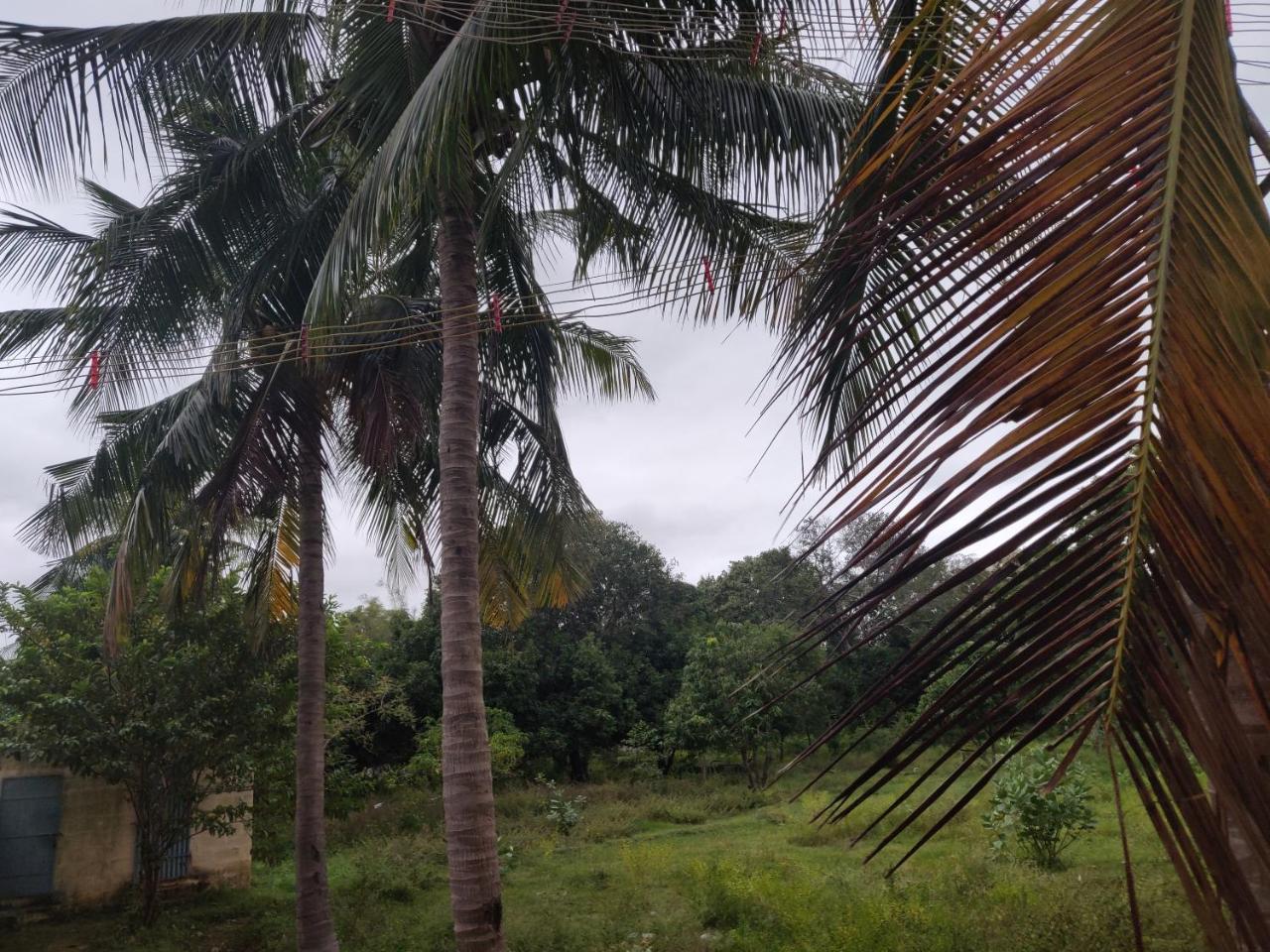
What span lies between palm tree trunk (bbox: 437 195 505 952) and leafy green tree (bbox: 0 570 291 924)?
5085 millimetres

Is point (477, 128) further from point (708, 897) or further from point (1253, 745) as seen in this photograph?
point (708, 897)

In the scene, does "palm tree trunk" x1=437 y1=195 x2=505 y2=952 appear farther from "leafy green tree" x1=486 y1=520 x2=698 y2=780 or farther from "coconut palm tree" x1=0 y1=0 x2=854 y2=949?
"leafy green tree" x1=486 y1=520 x2=698 y2=780

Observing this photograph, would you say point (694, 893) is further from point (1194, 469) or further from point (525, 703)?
point (525, 703)

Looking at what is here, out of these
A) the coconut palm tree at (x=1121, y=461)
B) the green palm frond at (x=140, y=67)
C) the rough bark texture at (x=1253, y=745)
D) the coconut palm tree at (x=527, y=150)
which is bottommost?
the rough bark texture at (x=1253, y=745)

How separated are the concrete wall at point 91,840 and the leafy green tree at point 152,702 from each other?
2.80 ft

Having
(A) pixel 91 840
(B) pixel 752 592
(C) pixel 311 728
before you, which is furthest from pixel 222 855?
(B) pixel 752 592

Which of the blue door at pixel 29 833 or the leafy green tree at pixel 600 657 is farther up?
the leafy green tree at pixel 600 657

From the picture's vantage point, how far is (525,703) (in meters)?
20.0

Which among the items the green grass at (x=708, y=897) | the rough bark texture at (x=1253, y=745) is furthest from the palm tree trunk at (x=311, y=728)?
the rough bark texture at (x=1253, y=745)

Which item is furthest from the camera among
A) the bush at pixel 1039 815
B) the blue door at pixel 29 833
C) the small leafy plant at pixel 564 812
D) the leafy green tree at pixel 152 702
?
the small leafy plant at pixel 564 812

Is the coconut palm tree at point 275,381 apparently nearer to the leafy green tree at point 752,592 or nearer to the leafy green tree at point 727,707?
the leafy green tree at point 727,707

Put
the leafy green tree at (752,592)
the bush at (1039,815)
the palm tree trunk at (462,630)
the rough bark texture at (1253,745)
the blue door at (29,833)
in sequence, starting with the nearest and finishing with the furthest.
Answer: the rough bark texture at (1253,745) → the palm tree trunk at (462,630) → the bush at (1039,815) → the blue door at (29,833) → the leafy green tree at (752,592)

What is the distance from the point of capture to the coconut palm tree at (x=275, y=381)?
698 centimetres

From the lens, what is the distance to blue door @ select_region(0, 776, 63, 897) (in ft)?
32.8
